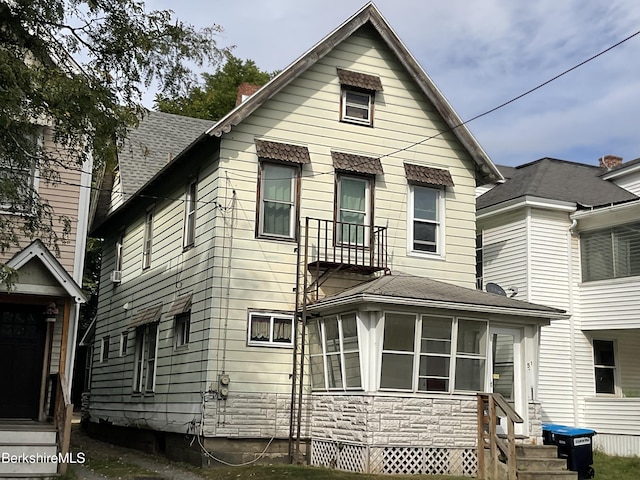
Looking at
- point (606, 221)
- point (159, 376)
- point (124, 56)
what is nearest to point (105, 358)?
point (159, 376)

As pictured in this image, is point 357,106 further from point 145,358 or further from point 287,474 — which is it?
point 287,474

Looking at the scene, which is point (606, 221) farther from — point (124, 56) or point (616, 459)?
point (124, 56)

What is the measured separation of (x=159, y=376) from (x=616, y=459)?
11.6 m

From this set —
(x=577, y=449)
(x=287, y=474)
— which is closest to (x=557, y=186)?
(x=577, y=449)

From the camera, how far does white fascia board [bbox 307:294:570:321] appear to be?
14453 millimetres

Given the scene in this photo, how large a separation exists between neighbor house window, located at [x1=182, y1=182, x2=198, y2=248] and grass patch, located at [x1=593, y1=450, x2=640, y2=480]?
1039 cm

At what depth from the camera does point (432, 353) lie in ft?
50.6

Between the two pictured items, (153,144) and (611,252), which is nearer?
(611,252)

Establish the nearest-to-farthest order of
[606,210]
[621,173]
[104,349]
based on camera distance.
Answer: [606,210] < [104,349] < [621,173]

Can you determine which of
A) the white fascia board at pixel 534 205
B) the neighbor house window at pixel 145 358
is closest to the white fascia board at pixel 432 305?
the neighbor house window at pixel 145 358

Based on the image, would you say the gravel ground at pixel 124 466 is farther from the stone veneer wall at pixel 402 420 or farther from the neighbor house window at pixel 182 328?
the stone veneer wall at pixel 402 420

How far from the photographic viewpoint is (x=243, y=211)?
54.3 ft

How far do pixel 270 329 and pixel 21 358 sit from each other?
5043 millimetres

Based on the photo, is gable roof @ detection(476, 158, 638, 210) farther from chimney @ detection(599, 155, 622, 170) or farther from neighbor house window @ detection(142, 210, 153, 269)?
neighbor house window @ detection(142, 210, 153, 269)
